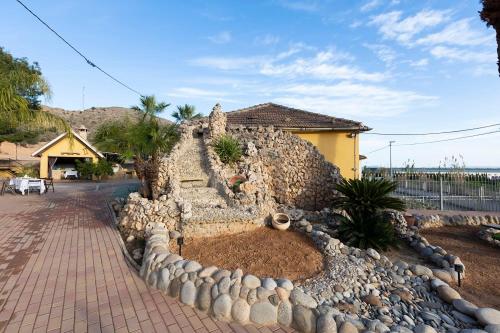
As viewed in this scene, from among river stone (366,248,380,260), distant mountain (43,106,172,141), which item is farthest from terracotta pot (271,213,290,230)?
distant mountain (43,106,172,141)

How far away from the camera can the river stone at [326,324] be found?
3.43 meters

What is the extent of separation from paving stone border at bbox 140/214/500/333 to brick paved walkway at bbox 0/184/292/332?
6.5 inches

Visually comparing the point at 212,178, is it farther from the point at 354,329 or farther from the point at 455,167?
the point at 455,167

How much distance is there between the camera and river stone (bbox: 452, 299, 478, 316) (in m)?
4.12

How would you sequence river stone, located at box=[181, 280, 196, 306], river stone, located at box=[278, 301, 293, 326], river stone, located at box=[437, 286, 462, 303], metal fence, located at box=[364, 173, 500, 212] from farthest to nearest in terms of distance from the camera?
1. metal fence, located at box=[364, 173, 500, 212]
2. river stone, located at box=[437, 286, 462, 303]
3. river stone, located at box=[181, 280, 196, 306]
4. river stone, located at box=[278, 301, 293, 326]

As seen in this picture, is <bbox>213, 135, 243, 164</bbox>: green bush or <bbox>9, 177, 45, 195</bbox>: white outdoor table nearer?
<bbox>213, 135, 243, 164</bbox>: green bush

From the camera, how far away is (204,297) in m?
3.97

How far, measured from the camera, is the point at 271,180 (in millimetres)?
12227

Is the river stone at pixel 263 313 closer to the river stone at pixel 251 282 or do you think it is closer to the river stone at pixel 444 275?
the river stone at pixel 251 282

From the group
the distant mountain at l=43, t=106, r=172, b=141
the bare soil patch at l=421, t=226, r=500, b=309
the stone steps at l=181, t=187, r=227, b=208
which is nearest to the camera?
the bare soil patch at l=421, t=226, r=500, b=309

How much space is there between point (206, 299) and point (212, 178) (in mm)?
7008

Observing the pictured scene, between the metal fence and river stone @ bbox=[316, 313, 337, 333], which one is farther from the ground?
the metal fence

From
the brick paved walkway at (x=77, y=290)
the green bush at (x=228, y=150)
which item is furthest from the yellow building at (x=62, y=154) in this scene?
the brick paved walkway at (x=77, y=290)

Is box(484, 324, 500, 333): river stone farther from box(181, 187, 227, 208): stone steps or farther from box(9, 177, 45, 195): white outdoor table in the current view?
box(9, 177, 45, 195): white outdoor table
